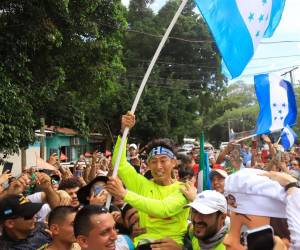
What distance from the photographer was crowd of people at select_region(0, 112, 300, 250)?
80.1 inches

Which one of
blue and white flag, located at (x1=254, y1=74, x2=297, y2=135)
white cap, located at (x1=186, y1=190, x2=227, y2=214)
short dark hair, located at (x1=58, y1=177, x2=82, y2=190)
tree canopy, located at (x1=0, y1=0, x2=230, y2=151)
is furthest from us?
tree canopy, located at (x1=0, y1=0, x2=230, y2=151)

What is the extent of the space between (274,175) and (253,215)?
239mm

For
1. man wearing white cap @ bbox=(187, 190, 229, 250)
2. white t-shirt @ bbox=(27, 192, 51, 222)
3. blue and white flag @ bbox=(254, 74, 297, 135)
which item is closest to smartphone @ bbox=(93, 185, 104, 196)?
white t-shirt @ bbox=(27, 192, 51, 222)

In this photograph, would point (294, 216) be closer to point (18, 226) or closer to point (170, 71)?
point (18, 226)

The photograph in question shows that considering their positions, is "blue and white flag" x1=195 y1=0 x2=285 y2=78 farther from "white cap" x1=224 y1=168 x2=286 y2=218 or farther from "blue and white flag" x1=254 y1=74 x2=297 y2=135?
"blue and white flag" x1=254 y1=74 x2=297 y2=135

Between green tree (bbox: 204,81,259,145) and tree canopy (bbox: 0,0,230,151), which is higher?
tree canopy (bbox: 0,0,230,151)

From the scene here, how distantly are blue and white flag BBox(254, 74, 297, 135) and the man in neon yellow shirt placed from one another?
15.9 ft

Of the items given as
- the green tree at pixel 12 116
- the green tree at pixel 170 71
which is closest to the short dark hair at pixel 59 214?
the green tree at pixel 12 116

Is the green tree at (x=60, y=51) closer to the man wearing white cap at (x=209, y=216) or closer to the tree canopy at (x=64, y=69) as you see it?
the tree canopy at (x=64, y=69)

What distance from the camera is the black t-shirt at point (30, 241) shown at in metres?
3.38

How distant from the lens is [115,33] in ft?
55.4

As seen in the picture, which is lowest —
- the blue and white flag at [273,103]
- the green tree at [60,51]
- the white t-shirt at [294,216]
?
the white t-shirt at [294,216]

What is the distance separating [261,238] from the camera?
1.96m

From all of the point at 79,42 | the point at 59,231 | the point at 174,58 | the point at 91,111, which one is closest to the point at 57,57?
the point at 79,42
